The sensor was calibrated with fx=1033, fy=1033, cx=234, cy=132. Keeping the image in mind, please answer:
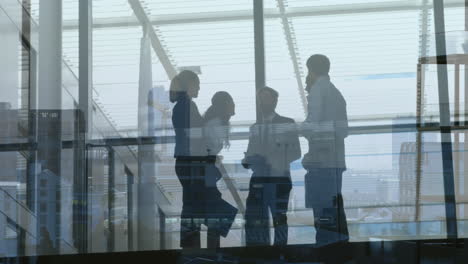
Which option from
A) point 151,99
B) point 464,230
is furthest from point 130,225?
point 464,230

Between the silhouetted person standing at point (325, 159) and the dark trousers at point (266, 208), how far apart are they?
155 mm

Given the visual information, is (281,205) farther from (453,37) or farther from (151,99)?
(453,37)

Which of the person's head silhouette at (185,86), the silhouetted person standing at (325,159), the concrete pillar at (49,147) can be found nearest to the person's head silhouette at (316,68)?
the silhouetted person standing at (325,159)

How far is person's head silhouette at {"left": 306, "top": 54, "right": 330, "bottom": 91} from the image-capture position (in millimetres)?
6391

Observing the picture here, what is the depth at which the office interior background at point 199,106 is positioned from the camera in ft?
20.7

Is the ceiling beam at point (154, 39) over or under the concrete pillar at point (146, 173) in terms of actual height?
over

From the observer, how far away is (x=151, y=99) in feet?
21.1

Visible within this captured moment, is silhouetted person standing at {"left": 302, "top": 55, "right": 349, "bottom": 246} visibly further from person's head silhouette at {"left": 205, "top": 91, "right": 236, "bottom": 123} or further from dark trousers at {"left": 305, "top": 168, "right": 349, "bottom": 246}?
person's head silhouette at {"left": 205, "top": 91, "right": 236, "bottom": 123}

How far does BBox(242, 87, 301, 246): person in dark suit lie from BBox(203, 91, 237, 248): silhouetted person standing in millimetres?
143

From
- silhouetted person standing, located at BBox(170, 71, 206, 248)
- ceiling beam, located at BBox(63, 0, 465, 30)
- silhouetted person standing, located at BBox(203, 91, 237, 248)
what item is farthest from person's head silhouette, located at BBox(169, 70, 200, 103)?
ceiling beam, located at BBox(63, 0, 465, 30)

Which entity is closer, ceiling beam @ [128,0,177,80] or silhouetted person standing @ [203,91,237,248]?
silhouetted person standing @ [203,91,237,248]

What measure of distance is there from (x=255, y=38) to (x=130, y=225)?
140cm

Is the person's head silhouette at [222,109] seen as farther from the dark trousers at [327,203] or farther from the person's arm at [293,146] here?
the dark trousers at [327,203]

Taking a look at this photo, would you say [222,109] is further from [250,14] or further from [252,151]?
[250,14]
